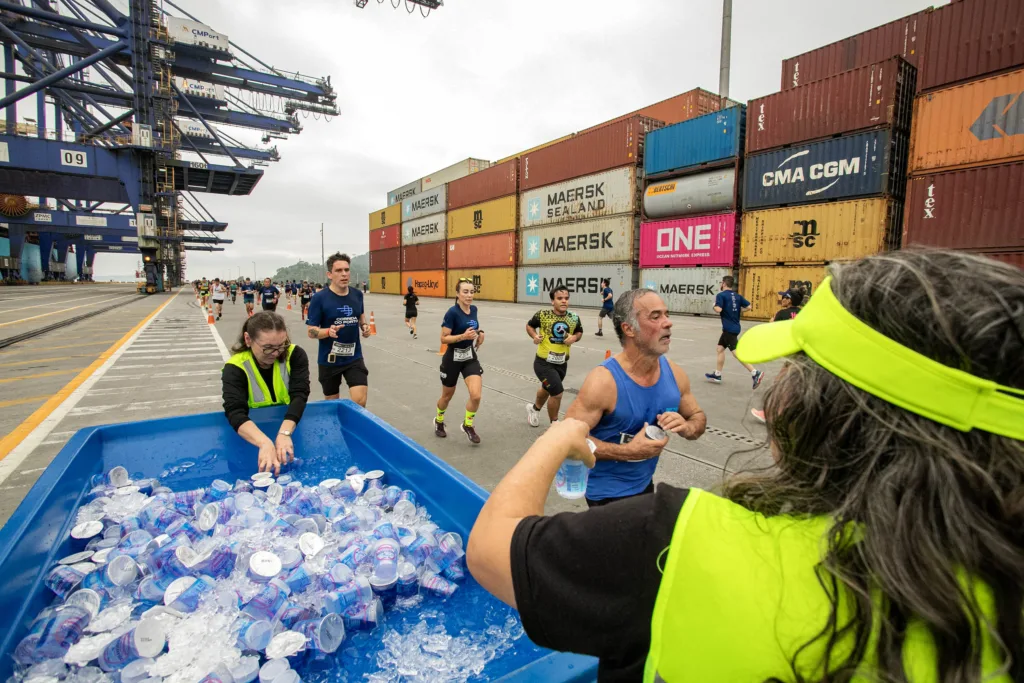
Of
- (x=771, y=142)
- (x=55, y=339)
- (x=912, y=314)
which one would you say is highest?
(x=771, y=142)

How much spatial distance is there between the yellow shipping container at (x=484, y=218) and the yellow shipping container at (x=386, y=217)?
37.5 ft

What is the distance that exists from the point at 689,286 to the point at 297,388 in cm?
2015

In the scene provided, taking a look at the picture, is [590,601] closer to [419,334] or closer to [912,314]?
[912,314]

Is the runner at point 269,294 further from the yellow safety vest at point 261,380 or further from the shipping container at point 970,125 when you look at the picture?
the shipping container at point 970,125

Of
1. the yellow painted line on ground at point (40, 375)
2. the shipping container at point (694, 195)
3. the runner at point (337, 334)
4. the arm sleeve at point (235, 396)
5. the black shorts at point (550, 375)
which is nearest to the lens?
the arm sleeve at point (235, 396)

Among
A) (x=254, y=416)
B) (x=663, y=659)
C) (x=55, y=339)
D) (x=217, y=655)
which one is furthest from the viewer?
(x=55, y=339)

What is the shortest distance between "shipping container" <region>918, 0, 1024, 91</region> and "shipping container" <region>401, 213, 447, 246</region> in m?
31.0

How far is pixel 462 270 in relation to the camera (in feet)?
124

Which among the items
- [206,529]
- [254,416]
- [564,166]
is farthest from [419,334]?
[564,166]

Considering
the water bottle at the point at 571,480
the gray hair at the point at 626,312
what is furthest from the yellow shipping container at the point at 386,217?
the water bottle at the point at 571,480

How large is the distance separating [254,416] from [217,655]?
210cm

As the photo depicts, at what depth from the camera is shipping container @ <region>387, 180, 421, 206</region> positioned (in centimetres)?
5081

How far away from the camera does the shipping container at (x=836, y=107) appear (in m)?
15.4

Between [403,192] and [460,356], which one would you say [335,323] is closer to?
[460,356]
